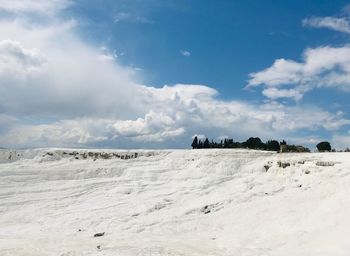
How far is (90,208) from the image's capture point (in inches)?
1179

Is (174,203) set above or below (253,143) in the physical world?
below

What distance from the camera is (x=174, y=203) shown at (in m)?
29.3

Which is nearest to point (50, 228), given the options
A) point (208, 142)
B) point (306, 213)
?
point (306, 213)

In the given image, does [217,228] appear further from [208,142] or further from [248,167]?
[208,142]

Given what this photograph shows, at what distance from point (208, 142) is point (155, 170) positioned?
76.4 ft

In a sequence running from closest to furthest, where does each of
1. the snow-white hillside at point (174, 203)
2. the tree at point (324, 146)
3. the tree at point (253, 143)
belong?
the snow-white hillside at point (174, 203) → the tree at point (324, 146) → the tree at point (253, 143)

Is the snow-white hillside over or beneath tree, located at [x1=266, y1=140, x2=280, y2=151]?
beneath

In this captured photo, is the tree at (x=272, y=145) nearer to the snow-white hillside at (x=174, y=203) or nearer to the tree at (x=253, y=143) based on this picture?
the tree at (x=253, y=143)

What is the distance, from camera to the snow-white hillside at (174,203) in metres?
20.8

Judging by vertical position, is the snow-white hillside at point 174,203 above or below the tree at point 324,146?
below

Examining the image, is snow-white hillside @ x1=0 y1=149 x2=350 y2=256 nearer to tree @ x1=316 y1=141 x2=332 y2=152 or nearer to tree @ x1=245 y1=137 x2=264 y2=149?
tree @ x1=316 y1=141 x2=332 y2=152

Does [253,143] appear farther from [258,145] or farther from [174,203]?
[174,203]

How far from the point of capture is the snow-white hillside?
68.4 ft

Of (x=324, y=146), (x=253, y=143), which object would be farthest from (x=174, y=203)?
(x=253, y=143)
